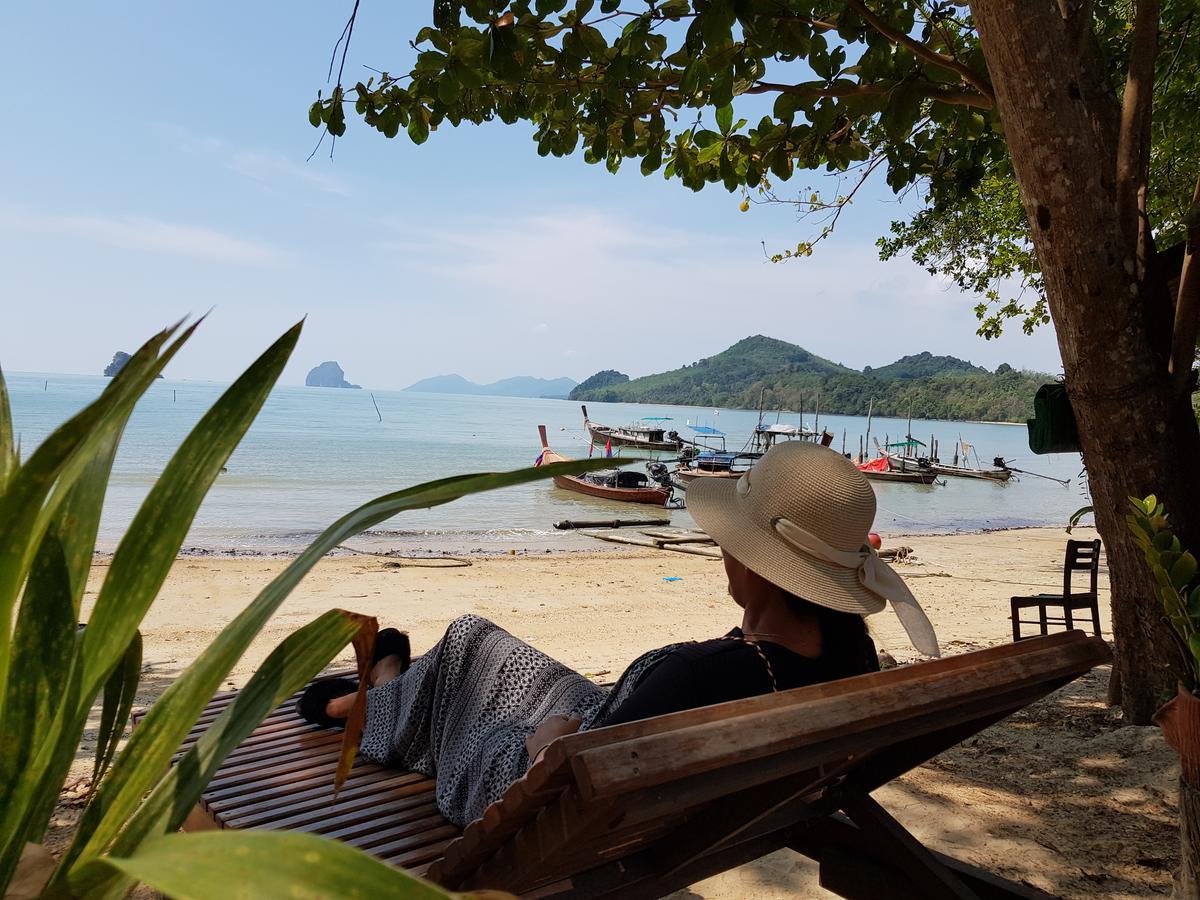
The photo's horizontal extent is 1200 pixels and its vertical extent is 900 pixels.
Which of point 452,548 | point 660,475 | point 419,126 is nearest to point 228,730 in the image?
point 419,126

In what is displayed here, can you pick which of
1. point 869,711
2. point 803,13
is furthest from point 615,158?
A: point 869,711

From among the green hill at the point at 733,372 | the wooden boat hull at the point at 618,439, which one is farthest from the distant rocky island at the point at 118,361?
the green hill at the point at 733,372

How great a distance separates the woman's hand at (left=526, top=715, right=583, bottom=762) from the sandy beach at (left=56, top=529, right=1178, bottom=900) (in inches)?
39.9

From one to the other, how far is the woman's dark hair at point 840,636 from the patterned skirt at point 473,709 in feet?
1.24

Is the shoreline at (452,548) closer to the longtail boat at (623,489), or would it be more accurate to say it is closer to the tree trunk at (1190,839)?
the longtail boat at (623,489)

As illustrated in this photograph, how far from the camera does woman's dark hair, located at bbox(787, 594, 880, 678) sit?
2.09 metres

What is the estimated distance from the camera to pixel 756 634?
2.11 meters

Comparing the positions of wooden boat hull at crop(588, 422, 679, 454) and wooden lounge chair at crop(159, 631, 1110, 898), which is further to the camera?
wooden boat hull at crop(588, 422, 679, 454)

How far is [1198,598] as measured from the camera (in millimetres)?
2045

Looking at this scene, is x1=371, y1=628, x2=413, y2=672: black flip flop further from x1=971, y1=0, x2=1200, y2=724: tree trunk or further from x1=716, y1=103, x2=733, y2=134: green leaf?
x1=716, y1=103, x2=733, y2=134: green leaf

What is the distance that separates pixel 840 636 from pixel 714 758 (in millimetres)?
944

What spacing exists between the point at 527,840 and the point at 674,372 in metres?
178

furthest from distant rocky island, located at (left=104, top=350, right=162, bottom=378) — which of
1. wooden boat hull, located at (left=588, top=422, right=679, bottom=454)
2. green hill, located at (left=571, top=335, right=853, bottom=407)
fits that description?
green hill, located at (left=571, top=335, right=853, bottom=407)

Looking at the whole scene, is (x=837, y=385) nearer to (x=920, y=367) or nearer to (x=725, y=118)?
(x=920, y=367)
